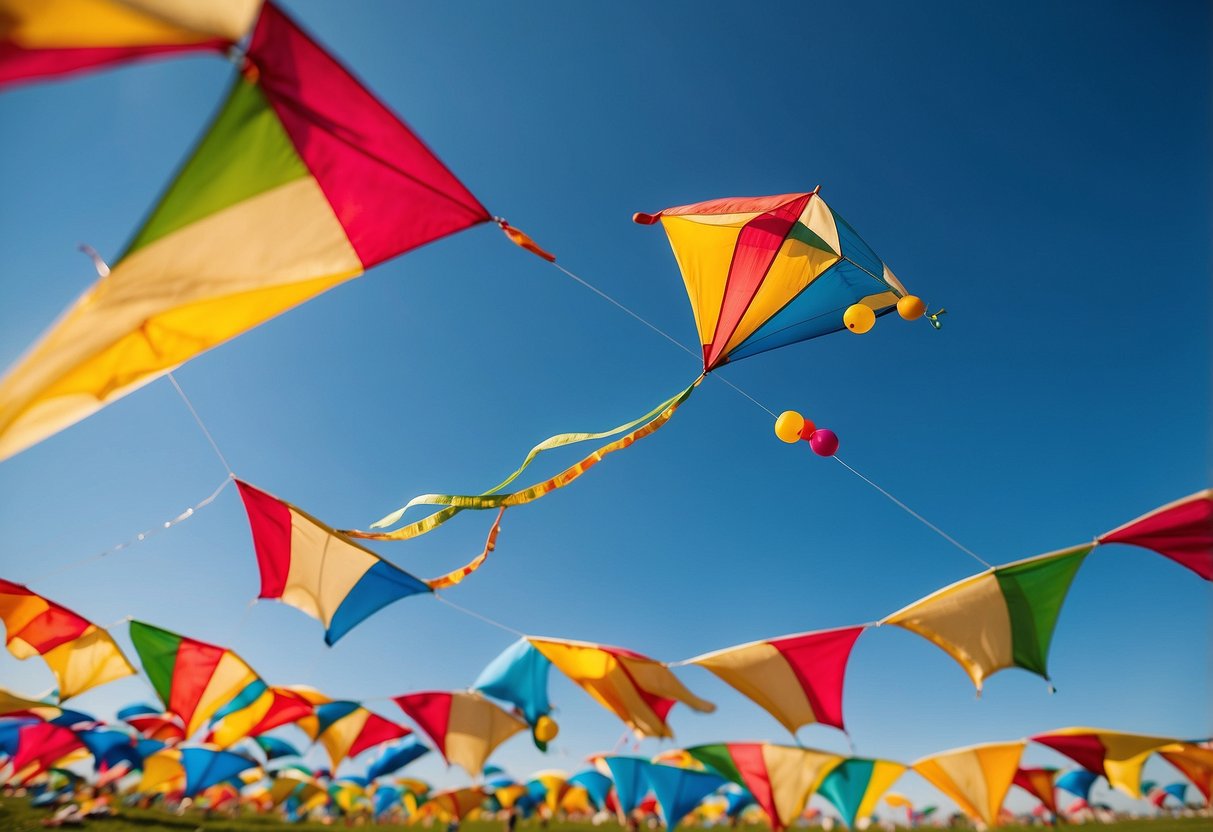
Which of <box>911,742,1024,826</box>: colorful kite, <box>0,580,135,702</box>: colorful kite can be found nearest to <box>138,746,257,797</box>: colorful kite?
<box>0,580,135,702</box>: colorful kite

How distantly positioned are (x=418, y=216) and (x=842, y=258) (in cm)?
378

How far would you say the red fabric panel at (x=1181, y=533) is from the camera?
4.03 metres

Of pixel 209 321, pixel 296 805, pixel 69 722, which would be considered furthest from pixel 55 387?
pixel 296 805

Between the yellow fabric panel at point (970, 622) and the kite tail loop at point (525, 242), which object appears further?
the yellow fabric panel at point (970, 622)

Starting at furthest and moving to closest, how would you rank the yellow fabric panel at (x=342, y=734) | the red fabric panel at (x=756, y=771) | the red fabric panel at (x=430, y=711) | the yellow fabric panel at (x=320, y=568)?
the yellow fabric panel at (x=342, y=734) → the red fabric panel at (x=430, y=711) → the red fabric panel at (x=756, y=771) → the yellow fabric panel at (x=320, y=568)

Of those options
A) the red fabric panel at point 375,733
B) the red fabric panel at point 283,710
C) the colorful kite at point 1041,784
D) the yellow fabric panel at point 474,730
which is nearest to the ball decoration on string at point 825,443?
the yellow fabric panel at point 474,730

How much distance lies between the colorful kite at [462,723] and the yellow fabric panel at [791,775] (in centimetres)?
415

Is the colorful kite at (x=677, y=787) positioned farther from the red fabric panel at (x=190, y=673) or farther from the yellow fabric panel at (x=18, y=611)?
the yellow fabric panel at (x=18, y=611)

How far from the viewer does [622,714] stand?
6676 mm

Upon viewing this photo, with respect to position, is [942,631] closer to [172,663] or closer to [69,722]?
[172,663]

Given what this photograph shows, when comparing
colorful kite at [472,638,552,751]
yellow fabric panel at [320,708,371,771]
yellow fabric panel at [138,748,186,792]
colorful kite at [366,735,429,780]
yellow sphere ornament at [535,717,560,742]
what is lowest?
yellow fabric panel at [138,748,186,792]

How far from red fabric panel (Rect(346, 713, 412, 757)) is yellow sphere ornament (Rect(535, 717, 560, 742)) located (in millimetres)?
5193

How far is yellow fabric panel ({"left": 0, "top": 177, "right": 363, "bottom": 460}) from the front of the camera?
236cm

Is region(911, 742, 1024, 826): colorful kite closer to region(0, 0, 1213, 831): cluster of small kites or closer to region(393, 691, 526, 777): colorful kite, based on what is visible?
region(0, 0, 1213, 831): cluster of small kites
